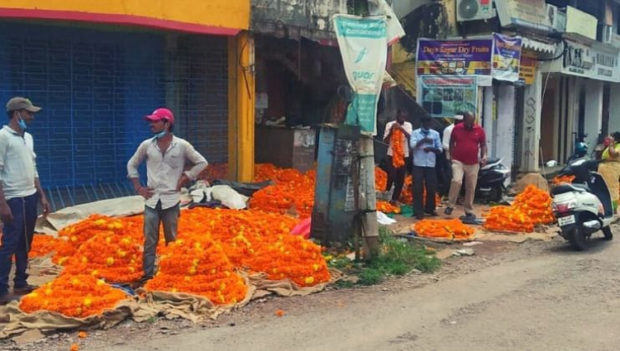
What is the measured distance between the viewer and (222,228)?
30.9 feet

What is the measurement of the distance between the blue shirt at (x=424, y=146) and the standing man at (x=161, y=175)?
579 cm

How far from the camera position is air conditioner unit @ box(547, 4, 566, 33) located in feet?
66.7

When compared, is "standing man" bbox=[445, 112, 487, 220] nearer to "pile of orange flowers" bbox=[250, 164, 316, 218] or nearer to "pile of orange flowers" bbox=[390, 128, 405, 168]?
"pile of orange flowers" bbox=[390, 128, 405, 168]

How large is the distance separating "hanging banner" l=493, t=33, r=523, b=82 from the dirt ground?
9.52 metres

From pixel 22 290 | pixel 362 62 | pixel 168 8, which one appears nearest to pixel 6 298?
pixel 22 290

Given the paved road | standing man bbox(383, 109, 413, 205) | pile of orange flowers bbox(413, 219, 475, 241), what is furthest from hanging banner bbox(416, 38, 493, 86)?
the paved road

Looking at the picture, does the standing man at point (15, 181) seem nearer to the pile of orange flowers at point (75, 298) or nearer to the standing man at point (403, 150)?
the pile of orange flowers at point (75, 298)

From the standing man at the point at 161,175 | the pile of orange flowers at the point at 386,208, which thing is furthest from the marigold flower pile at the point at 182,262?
the pile of orange flowers at the point at 386,208

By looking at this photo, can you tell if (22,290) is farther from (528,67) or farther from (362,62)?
(528,67)

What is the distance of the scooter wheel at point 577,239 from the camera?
9773mm

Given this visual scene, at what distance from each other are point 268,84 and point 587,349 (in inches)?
477

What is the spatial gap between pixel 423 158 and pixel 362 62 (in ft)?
13.7

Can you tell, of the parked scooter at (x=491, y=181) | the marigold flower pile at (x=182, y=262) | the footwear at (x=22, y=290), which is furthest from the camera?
the parked scooter at (x=491, y=181)


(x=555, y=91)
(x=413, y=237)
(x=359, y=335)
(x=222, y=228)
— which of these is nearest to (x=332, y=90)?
(x=413, y=237)
